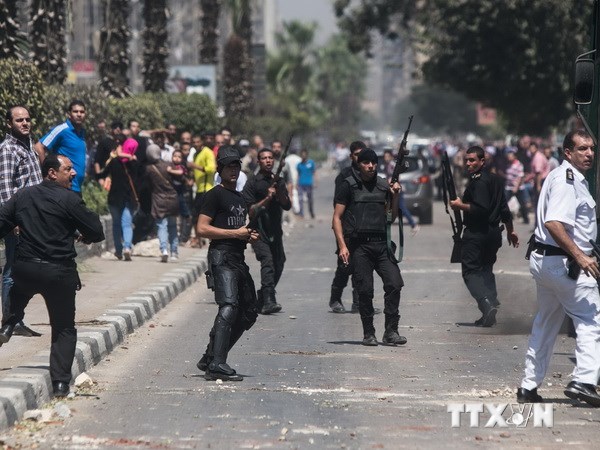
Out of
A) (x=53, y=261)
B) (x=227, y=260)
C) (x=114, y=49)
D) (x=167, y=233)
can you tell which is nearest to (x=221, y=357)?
(x=227, y=260)

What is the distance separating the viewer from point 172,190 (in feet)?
65.8

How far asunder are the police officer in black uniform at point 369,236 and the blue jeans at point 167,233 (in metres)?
7.51

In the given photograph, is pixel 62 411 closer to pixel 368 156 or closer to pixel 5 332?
pixel 5 332

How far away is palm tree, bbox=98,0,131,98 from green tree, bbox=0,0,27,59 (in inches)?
360

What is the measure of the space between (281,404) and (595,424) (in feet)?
6.36

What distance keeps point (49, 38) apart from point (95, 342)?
14.6 meters

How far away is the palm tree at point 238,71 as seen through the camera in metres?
49.7

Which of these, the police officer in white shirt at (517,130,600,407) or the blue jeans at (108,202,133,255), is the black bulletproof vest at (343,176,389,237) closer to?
the police officer in white shirt at (517,130,600,407)

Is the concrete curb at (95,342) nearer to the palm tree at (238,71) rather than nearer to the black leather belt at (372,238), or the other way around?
the black leather belt at (372,238)

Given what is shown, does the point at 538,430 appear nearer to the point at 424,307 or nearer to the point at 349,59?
the point at 424,307

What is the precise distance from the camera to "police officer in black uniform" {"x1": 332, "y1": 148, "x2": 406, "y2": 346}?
40.6 feet

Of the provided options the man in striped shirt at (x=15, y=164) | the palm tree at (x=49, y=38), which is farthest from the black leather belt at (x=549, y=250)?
the palm tree at (x=49, y=38)

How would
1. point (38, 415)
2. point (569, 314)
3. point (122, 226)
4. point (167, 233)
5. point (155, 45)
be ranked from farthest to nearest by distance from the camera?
1. point (155, 45)
2. point (167, 233)
3. point (122, 226)
4. point (569, 314)
5. point (38, 415)

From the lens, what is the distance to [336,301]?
1514cm
